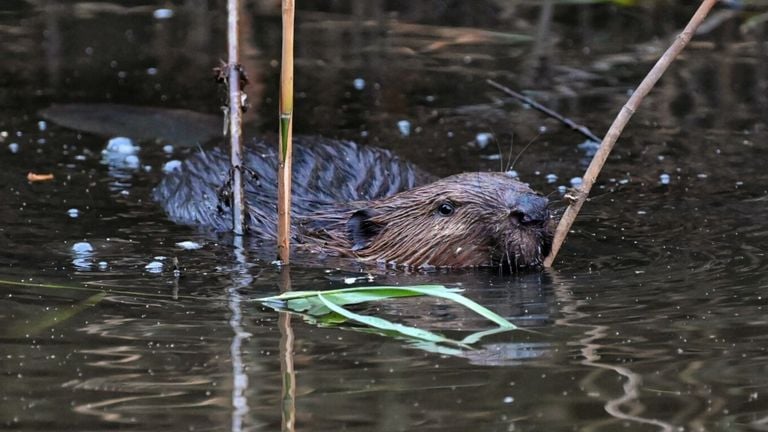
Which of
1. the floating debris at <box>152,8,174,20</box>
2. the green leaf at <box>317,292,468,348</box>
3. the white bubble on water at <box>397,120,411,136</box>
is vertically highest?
the floating debris at <box>152,8,174,20</box>

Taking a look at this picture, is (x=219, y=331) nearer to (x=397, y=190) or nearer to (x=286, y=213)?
(x=286, y=213)

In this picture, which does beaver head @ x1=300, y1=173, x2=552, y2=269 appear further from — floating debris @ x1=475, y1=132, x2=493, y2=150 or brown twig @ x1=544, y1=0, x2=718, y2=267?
floating debris @ x1=475, y1=132, x2=493, y2=150

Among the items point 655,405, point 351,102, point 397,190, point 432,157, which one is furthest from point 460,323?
point 351,102

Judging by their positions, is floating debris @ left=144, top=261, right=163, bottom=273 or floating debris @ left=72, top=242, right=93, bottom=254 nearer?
floating debris @ left=144, top=261, right=163, bottom=273

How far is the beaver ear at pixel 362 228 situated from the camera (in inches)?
208

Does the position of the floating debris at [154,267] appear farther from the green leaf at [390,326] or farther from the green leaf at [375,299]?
the green leaf at [390,326]

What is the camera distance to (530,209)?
4.76 m

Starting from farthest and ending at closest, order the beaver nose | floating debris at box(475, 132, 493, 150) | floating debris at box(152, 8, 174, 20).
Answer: floating debris at box(152, 8, 174, 20) → floating debris at box(475, 132, 493, 150) → the beaver nose

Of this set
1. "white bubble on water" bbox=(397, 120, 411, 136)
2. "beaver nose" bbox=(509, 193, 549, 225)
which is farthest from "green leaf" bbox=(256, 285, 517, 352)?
"white bubble on water" bbox=(397, 120, 411, 136)

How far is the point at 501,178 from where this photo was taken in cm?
503

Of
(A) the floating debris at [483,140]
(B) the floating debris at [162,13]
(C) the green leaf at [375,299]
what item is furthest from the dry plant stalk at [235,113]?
(B) the floating debris at [162,13]

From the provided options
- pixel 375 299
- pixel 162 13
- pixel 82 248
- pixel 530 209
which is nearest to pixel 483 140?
pixel 530 209

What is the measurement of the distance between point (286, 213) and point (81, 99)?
3.52 metres

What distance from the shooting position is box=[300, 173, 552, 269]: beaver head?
4.83 m
